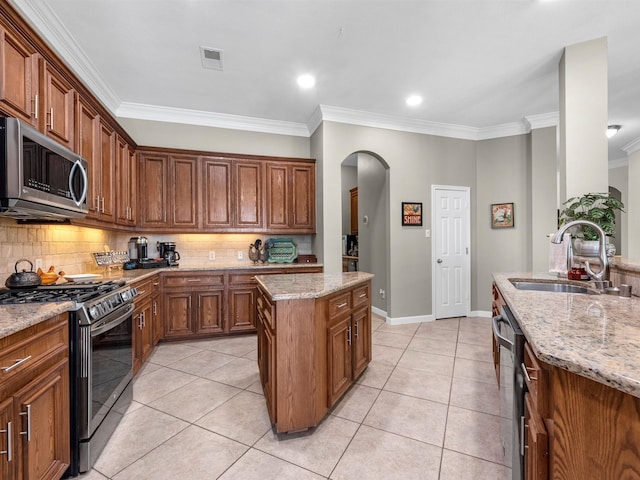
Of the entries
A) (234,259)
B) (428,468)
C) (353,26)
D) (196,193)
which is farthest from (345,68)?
(428,468)

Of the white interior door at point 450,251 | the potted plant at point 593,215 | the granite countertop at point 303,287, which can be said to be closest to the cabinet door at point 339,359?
the granite countertop at point 303,287

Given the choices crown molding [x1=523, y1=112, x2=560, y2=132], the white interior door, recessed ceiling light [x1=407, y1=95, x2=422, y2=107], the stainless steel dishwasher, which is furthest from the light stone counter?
crown molding [x1=523, y1=112, x2=560, y2=132]

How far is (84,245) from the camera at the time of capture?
3.19 meters

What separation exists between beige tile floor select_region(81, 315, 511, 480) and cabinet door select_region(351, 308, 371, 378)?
0.17 meters

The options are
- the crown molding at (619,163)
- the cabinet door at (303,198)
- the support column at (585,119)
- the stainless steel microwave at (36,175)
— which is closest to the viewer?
the stainless steel microwave at (36,175)

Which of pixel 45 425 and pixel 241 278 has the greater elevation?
pixel 241 278

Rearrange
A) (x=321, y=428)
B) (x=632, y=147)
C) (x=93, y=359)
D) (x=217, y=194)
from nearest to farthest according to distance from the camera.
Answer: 1. (x=93, y=359)
2. (x=321, y=428)
3. (x=217, y=194)
4. (x=632, y=147)

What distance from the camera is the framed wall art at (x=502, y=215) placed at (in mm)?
→ 4680

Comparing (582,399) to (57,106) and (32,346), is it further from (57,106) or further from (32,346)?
(57,106)

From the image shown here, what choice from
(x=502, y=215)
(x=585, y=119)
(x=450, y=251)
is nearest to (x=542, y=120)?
(x=502, y=215)

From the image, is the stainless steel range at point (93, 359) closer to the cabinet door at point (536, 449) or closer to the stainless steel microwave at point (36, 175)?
the stainless steel microwave at point (36, 175)

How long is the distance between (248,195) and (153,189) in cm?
114

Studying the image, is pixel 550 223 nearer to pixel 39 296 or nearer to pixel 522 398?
pixel 522 398

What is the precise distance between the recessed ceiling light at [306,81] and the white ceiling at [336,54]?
0.08 meters
